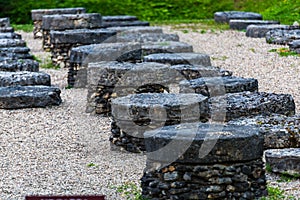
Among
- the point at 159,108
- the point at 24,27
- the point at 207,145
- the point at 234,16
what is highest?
the point at 207,145

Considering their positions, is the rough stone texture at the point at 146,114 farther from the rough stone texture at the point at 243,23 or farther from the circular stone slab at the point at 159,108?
the rough stone texture at the point at 243,23

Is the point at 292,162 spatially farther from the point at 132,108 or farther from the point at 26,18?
the point at 26,18

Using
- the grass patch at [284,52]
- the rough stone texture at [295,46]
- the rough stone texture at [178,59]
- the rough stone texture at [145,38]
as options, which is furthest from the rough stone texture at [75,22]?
the rough stone texture at [295,46]

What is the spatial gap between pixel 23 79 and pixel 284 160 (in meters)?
6.62

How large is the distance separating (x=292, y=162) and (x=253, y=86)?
3.76 meters

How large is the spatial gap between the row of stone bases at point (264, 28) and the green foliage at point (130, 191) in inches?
380

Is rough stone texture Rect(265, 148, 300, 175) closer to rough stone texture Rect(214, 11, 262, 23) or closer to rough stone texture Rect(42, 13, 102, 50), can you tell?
rough stone texture Rect(42, 13, 102, 50)

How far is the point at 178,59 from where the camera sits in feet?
46.3

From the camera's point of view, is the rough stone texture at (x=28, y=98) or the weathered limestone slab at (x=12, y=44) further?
the weathered limestone slab at (x=12, y=44)

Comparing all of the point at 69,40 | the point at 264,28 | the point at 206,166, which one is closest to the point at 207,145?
the point at 206,166

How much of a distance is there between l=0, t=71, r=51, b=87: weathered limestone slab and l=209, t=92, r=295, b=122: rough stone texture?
3967 millimetres

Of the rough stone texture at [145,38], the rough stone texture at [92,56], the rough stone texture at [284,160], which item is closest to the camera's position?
the rough stone texture at [284,160]

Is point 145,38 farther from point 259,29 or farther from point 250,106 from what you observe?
point 250,106

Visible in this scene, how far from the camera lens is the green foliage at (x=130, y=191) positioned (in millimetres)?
7382
